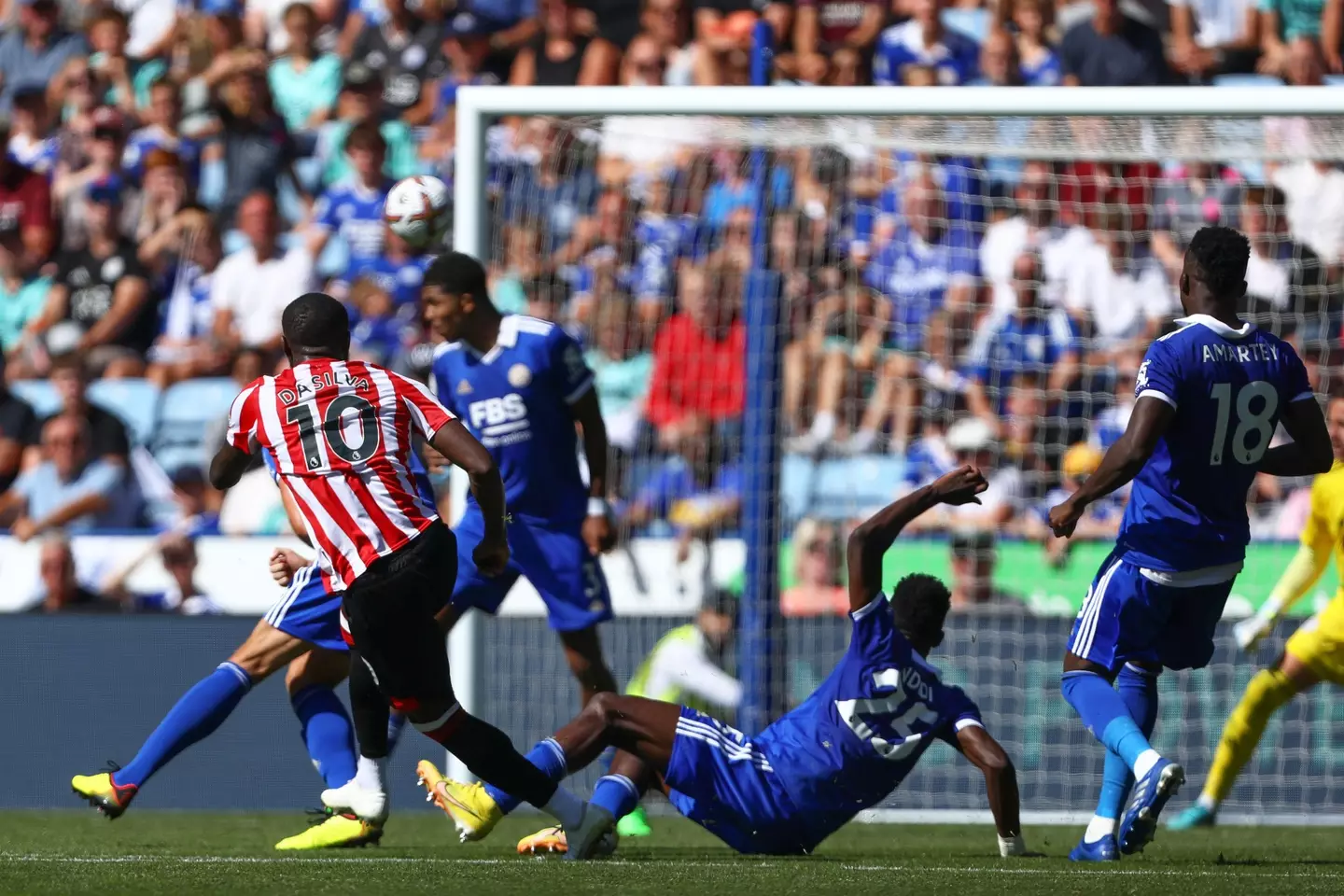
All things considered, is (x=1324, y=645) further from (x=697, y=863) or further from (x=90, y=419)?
(x=90, y=419)

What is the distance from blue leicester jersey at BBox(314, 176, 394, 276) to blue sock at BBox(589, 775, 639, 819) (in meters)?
7.05

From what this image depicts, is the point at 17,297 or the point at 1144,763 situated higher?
the point at 17,297

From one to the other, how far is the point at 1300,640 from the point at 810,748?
10.4 feet

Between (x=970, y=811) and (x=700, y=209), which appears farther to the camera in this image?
(x=700, y=209)

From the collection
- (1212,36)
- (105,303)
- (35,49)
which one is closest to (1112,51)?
(1212,36)

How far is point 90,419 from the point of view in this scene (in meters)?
11.8

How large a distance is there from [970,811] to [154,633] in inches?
168

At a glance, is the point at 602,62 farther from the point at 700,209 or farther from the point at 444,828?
the point at 444,828

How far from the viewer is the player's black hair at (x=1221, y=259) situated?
5953 millimetres

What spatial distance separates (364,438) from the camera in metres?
5.66

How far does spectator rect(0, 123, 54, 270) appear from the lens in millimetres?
13359

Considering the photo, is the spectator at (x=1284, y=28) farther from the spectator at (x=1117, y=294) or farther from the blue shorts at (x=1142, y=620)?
the blue shorts at (x=1142, y=620)

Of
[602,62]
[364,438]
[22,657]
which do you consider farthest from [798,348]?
[364,438]

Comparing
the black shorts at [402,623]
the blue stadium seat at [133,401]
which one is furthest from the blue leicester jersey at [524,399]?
the blue stadium seat at [133,401]
